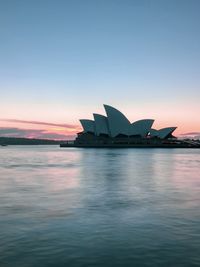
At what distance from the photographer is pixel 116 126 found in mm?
122000

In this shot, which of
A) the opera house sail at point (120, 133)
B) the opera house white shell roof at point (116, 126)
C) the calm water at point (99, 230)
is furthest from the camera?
the opera house sail at point (120, 133)

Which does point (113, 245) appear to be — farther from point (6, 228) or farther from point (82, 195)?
point (82, 195)

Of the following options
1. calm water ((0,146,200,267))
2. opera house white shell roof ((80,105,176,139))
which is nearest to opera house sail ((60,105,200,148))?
opera house white shell roof ((80,105,176,139))

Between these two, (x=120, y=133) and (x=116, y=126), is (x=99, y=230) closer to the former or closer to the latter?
(x=116, y=126)

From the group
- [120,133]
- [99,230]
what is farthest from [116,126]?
[99,230]

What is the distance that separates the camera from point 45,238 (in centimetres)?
932

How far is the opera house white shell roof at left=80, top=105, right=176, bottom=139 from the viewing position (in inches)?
4613

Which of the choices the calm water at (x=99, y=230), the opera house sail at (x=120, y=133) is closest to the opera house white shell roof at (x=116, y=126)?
the opera house sail at (x=120, y=133)

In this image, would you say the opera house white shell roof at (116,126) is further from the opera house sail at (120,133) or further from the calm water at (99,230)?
the calm water at (99,230)

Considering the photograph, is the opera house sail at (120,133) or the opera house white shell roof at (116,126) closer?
the opera house white shell roof at (116,126)

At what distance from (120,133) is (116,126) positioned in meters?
4.78

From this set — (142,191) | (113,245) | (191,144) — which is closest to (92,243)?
(113,245)

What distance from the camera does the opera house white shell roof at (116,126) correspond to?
4613 inches

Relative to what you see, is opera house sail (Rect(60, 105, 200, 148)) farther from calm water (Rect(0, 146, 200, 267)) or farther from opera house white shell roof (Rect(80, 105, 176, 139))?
calm water (Rect(0, 146, 200, 267))
